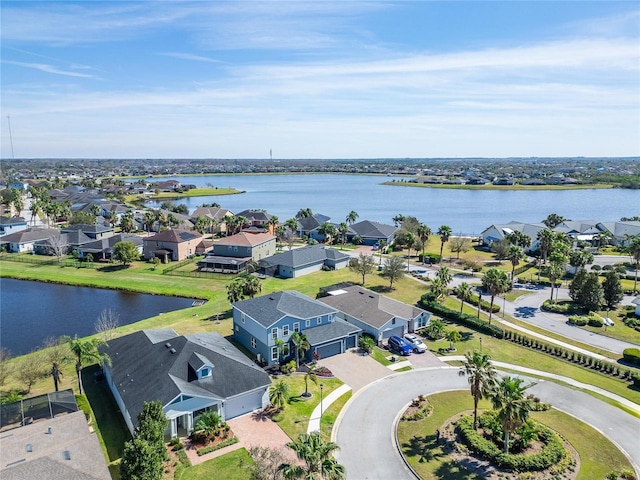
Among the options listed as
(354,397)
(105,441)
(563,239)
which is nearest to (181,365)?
(105,441)

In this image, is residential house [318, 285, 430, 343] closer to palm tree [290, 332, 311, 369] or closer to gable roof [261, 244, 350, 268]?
palm tree [290, 332, 311, 369]

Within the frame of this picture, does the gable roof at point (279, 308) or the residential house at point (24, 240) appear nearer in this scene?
the gable roof at point (279, 308)

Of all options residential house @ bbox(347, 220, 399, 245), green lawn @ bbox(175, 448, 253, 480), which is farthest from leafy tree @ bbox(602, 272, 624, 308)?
green lawn @ bbox(175, 448, 253, 480)

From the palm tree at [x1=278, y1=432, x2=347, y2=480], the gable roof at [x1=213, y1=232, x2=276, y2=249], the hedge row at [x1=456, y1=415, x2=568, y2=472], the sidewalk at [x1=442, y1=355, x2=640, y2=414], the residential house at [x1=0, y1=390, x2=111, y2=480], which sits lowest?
the sidewalk at [x1=442, y1=355, x2=640, y2=414]

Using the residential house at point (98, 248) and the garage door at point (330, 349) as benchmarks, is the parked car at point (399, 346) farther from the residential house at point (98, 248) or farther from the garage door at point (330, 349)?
the residential house at point (98, 248)

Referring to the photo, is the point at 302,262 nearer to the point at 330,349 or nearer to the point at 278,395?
the point at 330,349

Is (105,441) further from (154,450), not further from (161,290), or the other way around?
(161,290)

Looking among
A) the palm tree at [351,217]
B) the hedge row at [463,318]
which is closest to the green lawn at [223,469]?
the hedge row at [463,318]
